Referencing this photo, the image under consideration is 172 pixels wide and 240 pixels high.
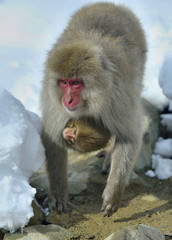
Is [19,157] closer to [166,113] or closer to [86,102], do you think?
[86,102]

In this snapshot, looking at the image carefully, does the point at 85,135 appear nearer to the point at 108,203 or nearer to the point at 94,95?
the point at 94,95

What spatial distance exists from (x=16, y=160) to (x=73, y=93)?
0.86m

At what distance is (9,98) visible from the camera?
4164 millimetres

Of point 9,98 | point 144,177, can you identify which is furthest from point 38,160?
point 144,177

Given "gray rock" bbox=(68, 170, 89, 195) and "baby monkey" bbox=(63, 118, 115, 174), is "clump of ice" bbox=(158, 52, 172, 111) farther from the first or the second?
"baby monkey" bbox=(63, 118, 115, 174)

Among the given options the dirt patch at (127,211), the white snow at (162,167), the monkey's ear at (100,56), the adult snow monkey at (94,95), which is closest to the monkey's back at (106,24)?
the adult snow monkey at (94,95)

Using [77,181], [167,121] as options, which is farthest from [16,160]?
[167,121]

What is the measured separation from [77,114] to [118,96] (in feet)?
1.51

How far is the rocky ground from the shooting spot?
12.2ft

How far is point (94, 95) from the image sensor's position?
4148 mm

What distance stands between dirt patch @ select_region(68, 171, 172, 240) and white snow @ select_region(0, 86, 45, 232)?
0.61 m

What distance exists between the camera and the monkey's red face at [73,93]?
4.13m

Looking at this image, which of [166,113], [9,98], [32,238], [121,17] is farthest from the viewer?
[166,113]

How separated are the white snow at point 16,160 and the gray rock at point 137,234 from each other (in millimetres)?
815
